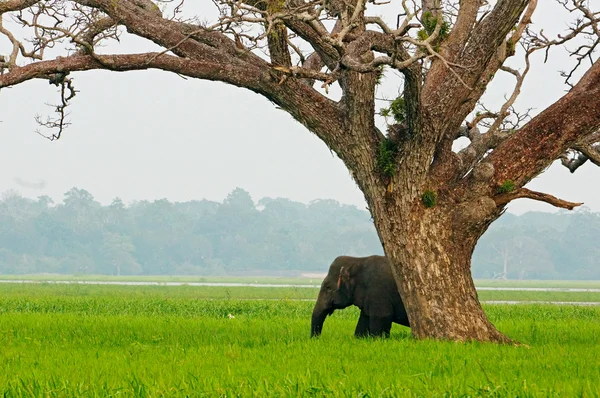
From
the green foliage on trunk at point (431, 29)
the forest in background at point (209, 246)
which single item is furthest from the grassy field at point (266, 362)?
the forest in background at point (209, 246)

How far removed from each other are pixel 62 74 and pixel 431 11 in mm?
7094

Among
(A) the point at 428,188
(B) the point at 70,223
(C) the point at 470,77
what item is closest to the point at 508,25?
(C) the point at 470,77

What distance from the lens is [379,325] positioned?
56.6ft

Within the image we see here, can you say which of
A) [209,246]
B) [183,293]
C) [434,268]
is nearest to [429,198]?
[434,268]

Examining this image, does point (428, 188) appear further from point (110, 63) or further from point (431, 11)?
point (110, 63)

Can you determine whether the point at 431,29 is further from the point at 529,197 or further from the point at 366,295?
the point at 366,295

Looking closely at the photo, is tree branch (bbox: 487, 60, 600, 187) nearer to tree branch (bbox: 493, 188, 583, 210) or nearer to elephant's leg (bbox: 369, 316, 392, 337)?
tree branch (bbox: 493, 188, 583, 210)

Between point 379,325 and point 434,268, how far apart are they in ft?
8.12

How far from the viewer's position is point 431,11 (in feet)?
57.7

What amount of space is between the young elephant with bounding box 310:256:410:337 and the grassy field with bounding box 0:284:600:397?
0.65 metres

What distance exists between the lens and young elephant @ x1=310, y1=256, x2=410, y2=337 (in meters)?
17.3

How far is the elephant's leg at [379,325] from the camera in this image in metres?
17.2

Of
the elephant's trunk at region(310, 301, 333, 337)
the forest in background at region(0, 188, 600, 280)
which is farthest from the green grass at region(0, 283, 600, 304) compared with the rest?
the forest in background at region(0, 188, 600, 280)

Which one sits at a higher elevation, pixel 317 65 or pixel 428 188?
pixel 317 65
